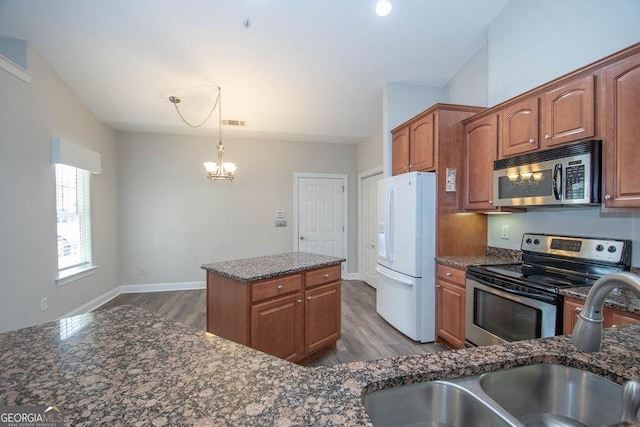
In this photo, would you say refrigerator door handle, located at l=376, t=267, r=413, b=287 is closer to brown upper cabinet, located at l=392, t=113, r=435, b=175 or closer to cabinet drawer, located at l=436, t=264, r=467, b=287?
cabinet drawer, located at l=436, t=264, r=467, b=287

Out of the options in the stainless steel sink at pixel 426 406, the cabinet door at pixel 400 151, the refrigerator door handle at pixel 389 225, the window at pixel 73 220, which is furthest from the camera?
the window at pixel 73 220

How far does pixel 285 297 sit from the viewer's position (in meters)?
2.26

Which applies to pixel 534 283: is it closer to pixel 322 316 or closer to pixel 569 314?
pixel 569 314

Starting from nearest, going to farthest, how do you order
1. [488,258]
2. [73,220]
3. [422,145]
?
[488,258] → [422,145] → [73,220]

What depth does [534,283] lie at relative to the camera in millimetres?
1899

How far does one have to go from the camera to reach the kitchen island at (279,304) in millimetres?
2059

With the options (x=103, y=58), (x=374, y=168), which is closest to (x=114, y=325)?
(x=103, y=58)

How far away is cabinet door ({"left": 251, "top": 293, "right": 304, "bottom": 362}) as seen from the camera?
6.77 ft

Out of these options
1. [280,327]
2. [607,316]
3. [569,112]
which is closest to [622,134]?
[569,112]

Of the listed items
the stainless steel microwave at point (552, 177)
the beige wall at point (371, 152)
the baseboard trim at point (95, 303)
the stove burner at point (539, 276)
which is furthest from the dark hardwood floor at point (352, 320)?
the beige wall at point (371, 152)

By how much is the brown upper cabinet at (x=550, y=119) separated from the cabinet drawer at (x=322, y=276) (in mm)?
1806

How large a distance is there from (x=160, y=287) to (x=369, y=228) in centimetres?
368

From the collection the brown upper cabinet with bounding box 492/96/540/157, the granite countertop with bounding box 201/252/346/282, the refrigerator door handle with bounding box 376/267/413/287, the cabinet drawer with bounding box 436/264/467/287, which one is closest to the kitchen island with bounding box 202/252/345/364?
the granite countertop with bounding box 201/252/346/282

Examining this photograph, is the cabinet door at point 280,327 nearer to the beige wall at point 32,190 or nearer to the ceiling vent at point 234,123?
the beige wall at point 32,190
